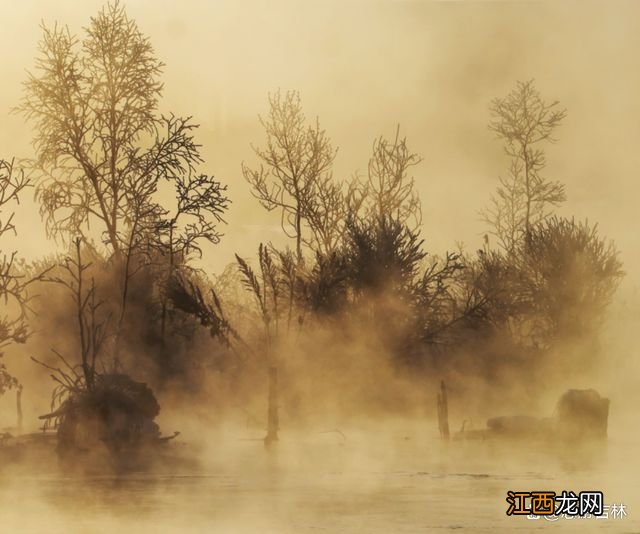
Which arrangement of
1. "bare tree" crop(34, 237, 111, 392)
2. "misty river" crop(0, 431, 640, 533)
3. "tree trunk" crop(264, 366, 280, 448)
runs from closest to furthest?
1. "misty river" crop(0, 431, 640, 533)
2. "bare tree" crop(34, 237, 111, 392)
3. "tree trunk" crop(264, 366, 280, 448)

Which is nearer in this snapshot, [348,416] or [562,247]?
[348,416]

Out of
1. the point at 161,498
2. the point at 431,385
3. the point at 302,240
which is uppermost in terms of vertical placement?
the point at 302,240

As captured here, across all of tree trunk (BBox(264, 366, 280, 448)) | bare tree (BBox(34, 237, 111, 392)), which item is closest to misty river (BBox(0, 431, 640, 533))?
tree trunk (BBox(264, 366, 280, 448))

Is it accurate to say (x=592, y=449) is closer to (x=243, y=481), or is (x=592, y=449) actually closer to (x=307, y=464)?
(x=307, y=464)

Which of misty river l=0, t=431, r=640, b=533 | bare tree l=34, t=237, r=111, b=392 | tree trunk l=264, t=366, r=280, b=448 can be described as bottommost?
misty river l=0, t=431, r=640, b=533

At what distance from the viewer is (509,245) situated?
154 ft

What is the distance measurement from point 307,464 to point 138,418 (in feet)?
17.2

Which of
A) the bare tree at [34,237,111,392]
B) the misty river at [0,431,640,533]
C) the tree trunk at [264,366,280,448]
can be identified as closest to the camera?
the misty river at [0,431,640,533]

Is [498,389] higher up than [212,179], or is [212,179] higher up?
[212,179]

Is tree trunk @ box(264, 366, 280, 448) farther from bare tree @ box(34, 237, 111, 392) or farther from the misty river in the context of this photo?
bare tree @ box(34, 237, 111, 392)

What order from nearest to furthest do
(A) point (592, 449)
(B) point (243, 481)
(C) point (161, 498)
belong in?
(C) point (161, 498) → (B) point (243, 481) → (A) point (592, 449)

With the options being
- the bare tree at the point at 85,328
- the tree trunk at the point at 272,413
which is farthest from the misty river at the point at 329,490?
the bare tree at the point at 85,328

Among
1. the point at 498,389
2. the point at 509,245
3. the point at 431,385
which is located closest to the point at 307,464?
the point at 431,385

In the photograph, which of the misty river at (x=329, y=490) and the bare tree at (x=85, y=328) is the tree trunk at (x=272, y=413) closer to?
the misty river at (x=329, y=490)
